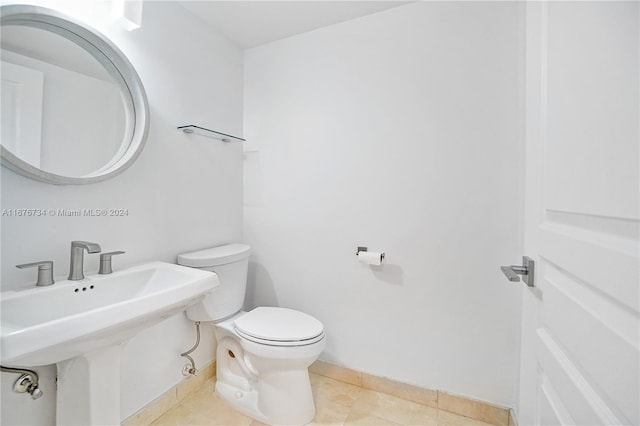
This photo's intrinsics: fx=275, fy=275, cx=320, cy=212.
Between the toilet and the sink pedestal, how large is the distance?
51cm

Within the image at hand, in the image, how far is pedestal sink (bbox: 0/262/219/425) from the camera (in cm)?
70

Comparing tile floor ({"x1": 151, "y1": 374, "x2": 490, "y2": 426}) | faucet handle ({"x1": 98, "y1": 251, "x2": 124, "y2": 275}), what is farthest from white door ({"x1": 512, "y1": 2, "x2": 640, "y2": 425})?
faucet handle ({"x1": 98, "y1": 251, "x2": 124, "y2": 275})

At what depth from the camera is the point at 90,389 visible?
92 centimetres

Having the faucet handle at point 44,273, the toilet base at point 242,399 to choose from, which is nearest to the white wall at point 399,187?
the toilet base at point 242,399

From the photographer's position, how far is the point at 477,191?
1.37 m

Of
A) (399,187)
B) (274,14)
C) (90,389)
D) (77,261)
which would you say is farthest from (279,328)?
(274,14)

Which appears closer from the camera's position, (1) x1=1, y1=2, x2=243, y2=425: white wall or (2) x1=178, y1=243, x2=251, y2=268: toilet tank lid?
(1) x1=1, y1=2, x2=243, y2=425: white wall

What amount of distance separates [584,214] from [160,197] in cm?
162

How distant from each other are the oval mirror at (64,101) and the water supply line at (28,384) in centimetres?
68

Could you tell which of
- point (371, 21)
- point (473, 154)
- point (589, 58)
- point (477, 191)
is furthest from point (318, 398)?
point (371, 21)

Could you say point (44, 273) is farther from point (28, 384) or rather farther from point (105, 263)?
point (28, 384)

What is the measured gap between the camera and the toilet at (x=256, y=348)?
1295 millimetres

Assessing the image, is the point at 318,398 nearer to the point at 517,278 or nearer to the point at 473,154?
the point at 517,278

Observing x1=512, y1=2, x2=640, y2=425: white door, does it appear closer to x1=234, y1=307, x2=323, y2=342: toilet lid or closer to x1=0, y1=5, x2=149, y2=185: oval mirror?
x1=234, y1=307, x2=323, y2=342: toilet lid
